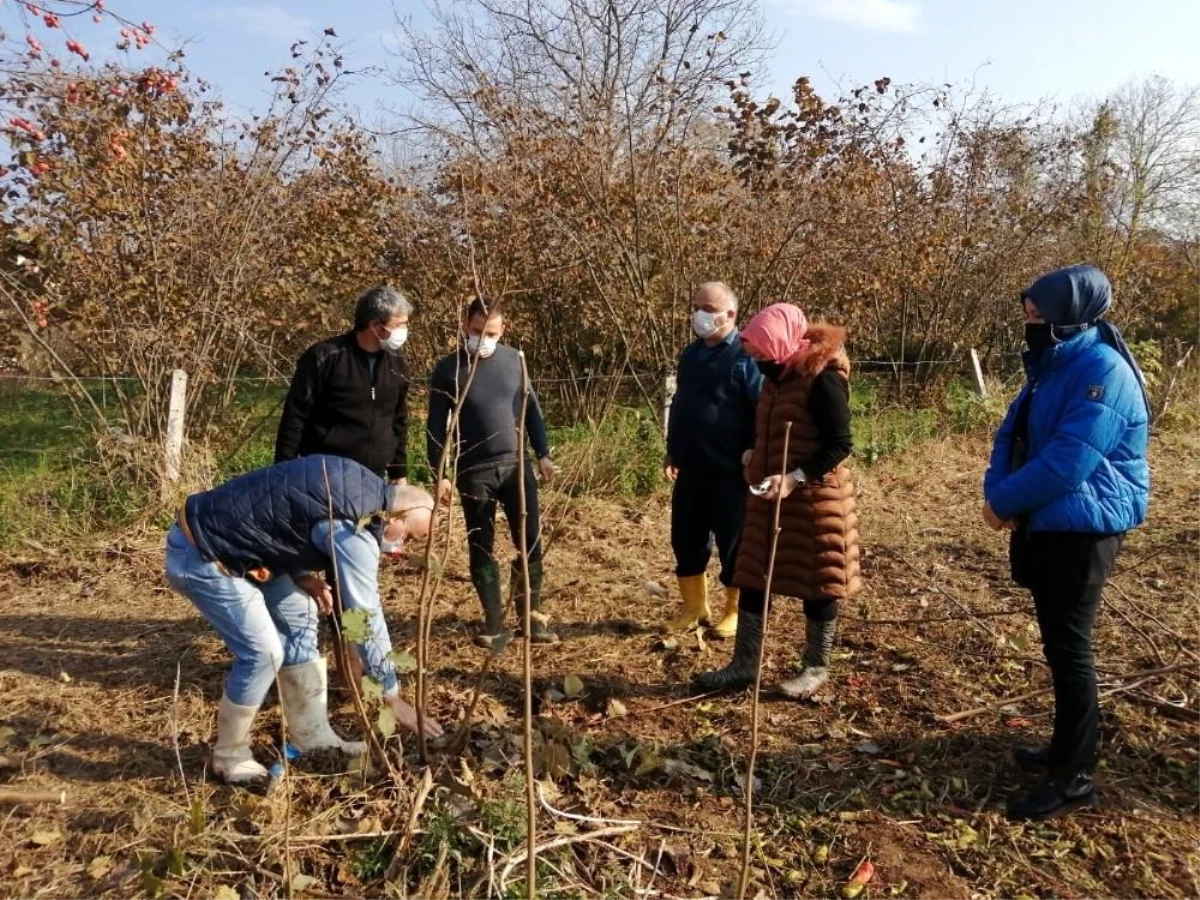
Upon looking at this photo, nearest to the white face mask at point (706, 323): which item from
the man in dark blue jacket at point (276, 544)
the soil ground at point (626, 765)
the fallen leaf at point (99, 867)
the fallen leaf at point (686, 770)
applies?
the soil ground at point (626, 765)

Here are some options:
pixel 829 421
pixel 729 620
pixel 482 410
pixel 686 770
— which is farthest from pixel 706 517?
pixel 686 770

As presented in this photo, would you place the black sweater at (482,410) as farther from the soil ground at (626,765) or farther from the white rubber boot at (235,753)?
the white rubber boot at (235,753)

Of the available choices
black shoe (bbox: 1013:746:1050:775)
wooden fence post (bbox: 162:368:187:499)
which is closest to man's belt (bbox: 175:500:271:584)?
black shoe (bbox: 1013:746:1050:775)

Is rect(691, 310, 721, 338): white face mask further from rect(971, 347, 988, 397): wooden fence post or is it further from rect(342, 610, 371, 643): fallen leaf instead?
rect(971, 347, 988, 397): wooden fence post

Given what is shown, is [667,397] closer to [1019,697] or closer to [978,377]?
[1019,697]

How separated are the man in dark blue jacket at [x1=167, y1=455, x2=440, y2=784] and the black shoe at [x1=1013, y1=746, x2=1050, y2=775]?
221 centimetres

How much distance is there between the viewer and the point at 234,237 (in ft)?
21.3

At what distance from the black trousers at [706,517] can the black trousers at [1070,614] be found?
4.34 ft

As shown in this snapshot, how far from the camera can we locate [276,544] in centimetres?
263

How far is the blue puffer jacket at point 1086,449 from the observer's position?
2.42 metres

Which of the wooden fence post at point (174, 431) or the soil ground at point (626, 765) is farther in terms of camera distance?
the wooden fence post at point (174, 431)

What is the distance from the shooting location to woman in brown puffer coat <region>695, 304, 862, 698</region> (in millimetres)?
3186

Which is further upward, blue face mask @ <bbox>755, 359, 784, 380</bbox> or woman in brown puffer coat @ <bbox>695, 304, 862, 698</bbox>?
blue face mask @ <bbox>755, 359, 784, 380</bbox>

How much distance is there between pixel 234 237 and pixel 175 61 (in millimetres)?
1397
